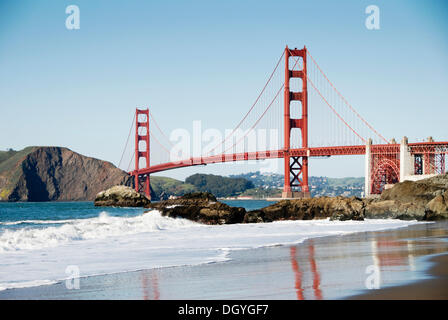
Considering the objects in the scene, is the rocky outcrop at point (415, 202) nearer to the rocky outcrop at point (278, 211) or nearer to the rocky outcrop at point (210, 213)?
the rocky outcrop at point (278, 211)

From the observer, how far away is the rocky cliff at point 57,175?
482 feet

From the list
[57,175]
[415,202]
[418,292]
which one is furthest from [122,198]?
[57,175]

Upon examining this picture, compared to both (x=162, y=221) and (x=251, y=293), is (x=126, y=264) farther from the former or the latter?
(x=162, y=221)

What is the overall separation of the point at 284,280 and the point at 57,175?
511ft

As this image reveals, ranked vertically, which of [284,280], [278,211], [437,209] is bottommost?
[278,211]

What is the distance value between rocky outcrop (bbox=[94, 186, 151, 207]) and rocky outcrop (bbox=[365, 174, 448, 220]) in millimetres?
39822

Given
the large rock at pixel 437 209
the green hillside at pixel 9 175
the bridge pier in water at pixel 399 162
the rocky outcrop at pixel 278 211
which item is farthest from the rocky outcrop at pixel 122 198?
the green hillside at pixel 9 175

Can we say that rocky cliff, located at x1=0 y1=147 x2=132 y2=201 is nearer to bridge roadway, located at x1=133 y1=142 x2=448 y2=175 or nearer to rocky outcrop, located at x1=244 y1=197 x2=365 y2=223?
bridge roadway, located at x1=133 y1=142 x2=448 y2=175

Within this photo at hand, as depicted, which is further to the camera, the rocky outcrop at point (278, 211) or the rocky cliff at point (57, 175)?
the rocky cliff at point (57, 175)

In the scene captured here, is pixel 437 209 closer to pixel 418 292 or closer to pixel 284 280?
pixel 284 280

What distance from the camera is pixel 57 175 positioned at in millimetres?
157500

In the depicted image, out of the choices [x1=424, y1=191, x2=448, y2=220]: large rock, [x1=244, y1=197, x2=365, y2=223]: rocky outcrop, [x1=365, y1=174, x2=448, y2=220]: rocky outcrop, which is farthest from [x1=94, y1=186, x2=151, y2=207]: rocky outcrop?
[x1=424, y1=191, x2=448, y2=220]: large rock

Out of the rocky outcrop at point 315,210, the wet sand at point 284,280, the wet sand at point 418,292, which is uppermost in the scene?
the wet sand at point 418,292

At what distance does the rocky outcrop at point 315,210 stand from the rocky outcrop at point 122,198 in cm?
3891
